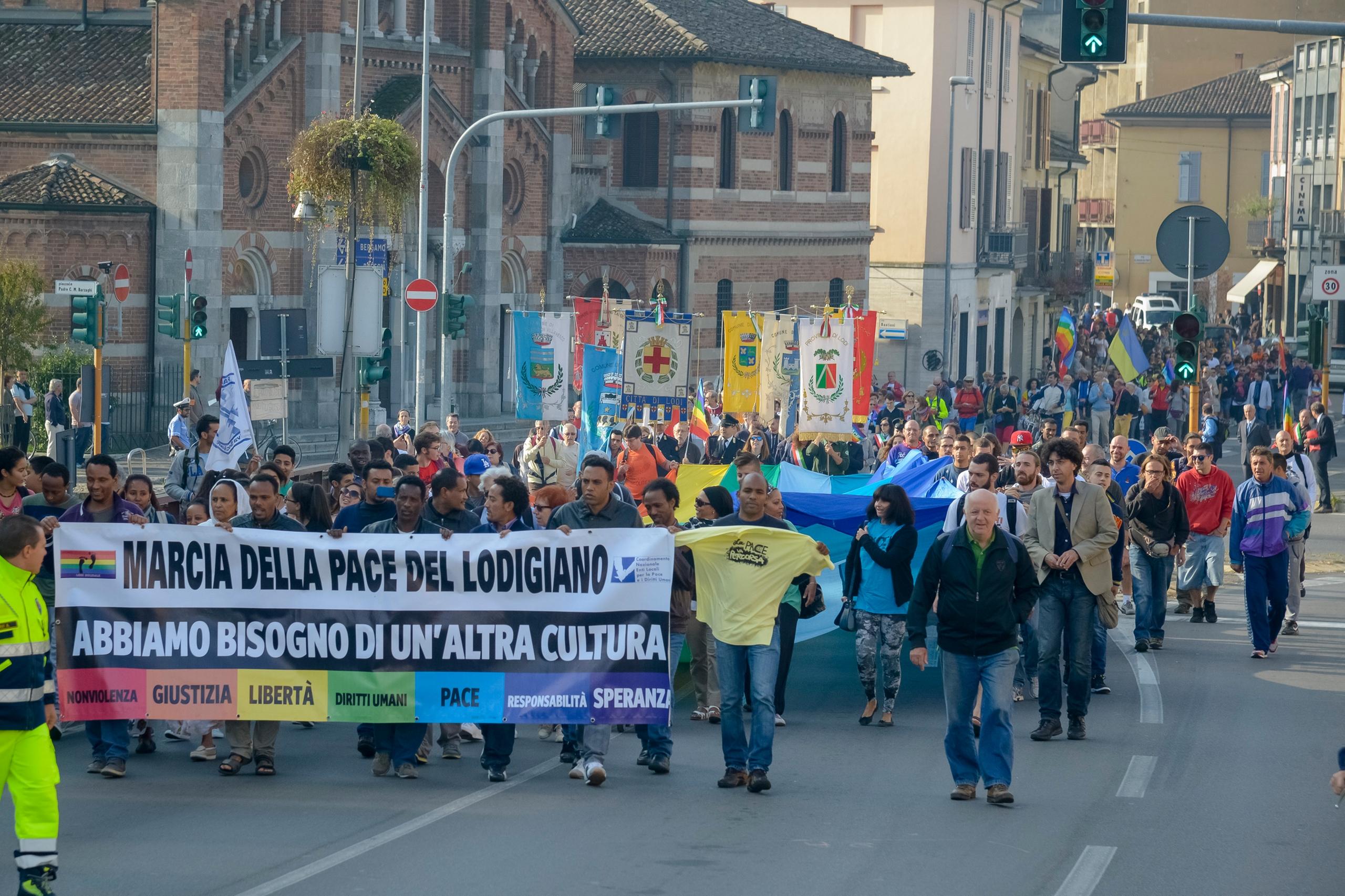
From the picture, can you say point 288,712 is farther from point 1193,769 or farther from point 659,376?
point 659,376

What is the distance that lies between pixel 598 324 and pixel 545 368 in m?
1.73

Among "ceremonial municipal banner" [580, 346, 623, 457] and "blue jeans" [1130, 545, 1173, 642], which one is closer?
"blue jeans" [1130, 545, 1173, 642]

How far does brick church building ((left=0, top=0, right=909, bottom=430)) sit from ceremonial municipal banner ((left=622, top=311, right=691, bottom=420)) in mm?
7829

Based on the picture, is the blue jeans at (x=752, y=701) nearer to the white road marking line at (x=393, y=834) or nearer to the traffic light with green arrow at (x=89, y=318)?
the white road marking line at (x=393, y=834)

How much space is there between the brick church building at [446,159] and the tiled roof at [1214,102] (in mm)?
40376

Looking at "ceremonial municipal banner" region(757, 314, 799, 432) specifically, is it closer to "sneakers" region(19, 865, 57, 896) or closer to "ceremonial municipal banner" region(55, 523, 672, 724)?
"ceremonial municipal banner" region(55, 523, 672, 724)

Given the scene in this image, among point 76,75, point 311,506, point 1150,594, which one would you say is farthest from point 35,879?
point 76,75

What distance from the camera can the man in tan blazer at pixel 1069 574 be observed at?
40.1 ft

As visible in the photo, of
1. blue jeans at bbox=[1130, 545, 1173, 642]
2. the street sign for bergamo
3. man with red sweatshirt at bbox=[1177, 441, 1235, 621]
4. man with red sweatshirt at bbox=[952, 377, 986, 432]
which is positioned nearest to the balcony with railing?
man with red sweatshirt at bbox=[952, 377, 986, 432]

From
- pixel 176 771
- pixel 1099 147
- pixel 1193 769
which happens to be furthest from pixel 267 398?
pixel 1099 147

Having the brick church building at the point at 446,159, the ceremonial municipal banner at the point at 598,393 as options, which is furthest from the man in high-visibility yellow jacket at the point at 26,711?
the brick church building at the point at 446,159

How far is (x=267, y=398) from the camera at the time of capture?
2275 cm

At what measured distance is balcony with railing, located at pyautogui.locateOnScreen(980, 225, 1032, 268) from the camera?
198ft

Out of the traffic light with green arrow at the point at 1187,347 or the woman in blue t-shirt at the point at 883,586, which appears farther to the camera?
the traffic light with green arrow at the point at 1187,347
